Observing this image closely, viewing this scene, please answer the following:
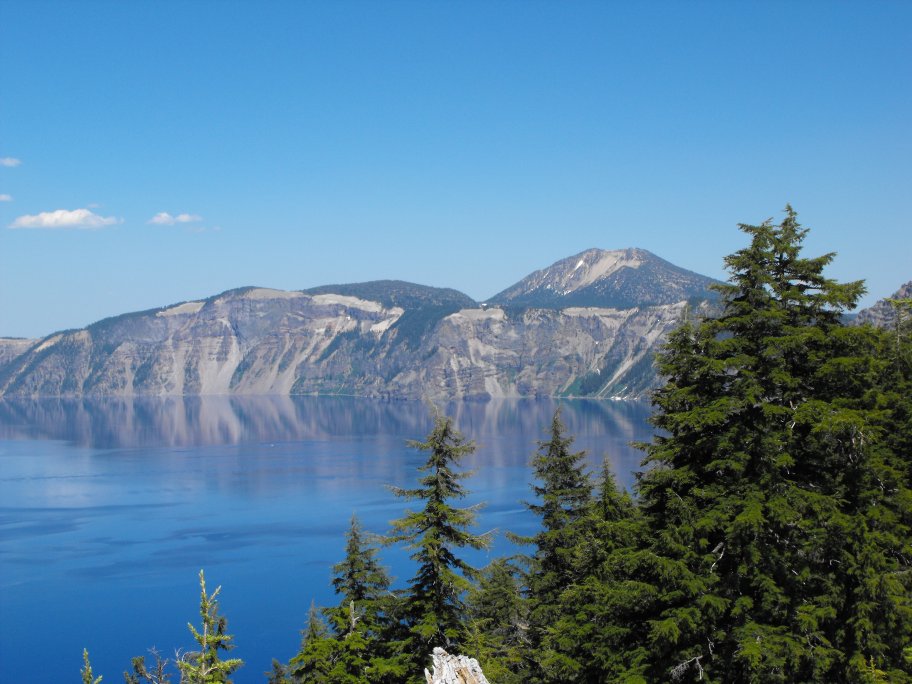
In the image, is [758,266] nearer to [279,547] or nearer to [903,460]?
[903,460]

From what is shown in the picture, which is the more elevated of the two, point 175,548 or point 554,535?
point 554,535

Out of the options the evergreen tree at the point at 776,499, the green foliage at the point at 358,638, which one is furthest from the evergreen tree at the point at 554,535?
the evergreen tree at the point at 776,499

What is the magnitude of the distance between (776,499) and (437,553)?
9.59 meters

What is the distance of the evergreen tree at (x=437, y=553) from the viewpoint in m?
22.6

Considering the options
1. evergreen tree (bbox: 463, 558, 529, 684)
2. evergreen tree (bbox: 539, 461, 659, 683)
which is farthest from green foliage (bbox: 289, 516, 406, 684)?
evergreen tree (bbox: 539, 461, 659, 683)

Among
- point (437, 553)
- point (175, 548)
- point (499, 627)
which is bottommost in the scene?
point (175, 548)

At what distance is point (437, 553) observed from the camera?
2239cm

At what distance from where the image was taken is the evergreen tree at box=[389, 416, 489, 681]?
74.1 feet

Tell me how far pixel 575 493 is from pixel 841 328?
1190cm

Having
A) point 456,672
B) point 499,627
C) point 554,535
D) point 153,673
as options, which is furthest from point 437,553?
point 153,673

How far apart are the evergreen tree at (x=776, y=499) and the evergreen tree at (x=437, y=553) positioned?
21.3ft

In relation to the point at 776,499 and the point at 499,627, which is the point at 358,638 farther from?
the point at 499,627

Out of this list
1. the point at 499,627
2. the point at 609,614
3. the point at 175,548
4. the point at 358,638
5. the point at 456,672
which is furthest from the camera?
the point at 175,548

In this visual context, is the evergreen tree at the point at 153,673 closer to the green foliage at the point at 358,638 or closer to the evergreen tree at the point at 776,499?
the green foliage at the point at 358,638
